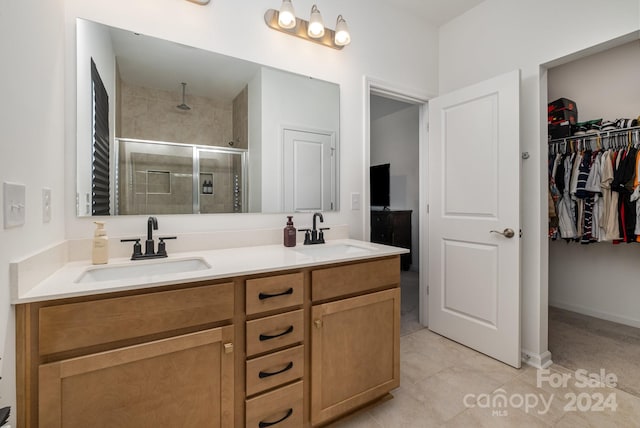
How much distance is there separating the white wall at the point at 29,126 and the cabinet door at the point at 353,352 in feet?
3.32

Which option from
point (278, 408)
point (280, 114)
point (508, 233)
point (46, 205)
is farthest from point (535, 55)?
point (46, 205)

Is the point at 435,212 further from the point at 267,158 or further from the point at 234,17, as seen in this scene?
the point at 234,17

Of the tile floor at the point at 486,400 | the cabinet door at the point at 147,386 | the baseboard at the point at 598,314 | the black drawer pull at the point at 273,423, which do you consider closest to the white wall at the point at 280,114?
the cabinet door at the point at 147,386

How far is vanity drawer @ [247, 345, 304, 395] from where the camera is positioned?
1179 millimetres

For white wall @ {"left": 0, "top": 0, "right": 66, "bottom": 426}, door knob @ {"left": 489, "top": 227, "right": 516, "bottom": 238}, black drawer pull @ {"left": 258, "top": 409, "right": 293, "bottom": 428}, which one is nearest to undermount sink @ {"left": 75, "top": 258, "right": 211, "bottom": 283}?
→ white wall @ {"left": 0, "top": 0, "right": 66, "bottom": 426}

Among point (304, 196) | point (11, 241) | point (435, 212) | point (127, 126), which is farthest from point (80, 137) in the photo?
point (435, 212)

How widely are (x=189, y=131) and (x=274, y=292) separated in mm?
1016

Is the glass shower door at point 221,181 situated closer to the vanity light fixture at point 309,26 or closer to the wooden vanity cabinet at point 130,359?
the wooden vanity cabinet at point 130,359

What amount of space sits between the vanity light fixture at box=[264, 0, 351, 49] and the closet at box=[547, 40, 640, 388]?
2281 mm

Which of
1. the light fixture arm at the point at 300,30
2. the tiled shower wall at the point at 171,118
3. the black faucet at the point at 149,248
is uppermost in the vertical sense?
the light fixture arm at the point at 300,30

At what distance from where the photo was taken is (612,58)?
2730mm

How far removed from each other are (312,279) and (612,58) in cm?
349

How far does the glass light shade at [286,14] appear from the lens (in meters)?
1.76

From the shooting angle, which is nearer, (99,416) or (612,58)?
(99,416)
